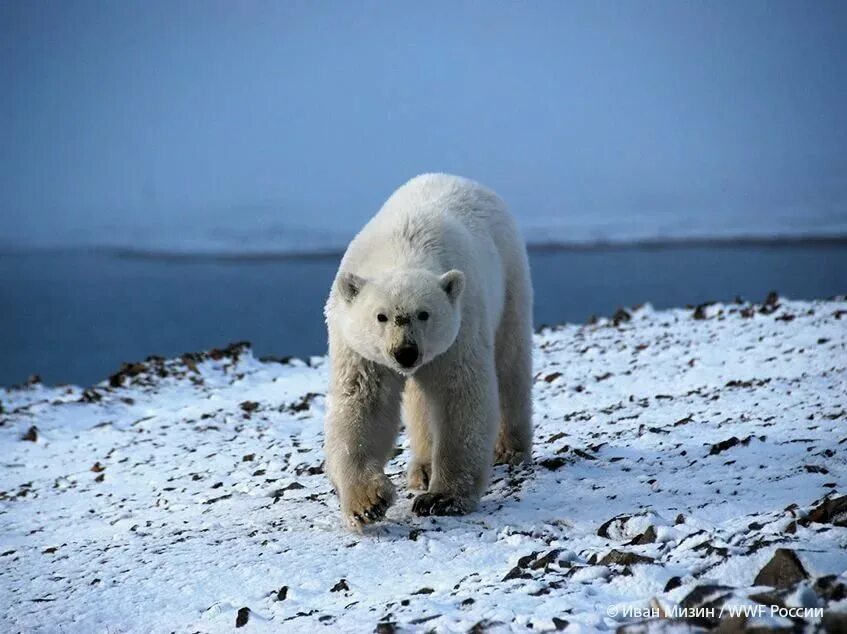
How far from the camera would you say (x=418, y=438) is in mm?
7539

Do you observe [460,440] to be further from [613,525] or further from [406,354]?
[613,525]

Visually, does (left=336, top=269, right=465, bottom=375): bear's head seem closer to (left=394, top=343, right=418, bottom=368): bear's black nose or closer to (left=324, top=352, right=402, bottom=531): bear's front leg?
(left=394, top=343, right=418, bottom=368): bear's black nose

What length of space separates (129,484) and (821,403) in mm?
6864

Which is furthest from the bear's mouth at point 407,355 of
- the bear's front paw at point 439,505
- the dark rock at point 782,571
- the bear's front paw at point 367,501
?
the dark rock at point 782,571

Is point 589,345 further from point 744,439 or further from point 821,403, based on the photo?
point 744,439

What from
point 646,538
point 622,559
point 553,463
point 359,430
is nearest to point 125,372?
point 553,463

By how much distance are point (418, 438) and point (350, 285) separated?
1.89 m

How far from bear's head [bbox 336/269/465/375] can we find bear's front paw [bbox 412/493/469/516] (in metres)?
0.99

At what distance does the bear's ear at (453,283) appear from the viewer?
6.12 metres

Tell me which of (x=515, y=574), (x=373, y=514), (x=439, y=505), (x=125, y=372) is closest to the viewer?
(x=515, y=574)

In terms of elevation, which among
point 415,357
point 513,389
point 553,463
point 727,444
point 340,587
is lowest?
point 553,463

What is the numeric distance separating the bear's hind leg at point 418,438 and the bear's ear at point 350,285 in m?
1.28

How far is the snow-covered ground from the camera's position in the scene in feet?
13.3

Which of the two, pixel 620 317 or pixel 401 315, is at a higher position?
pixel 401 315
